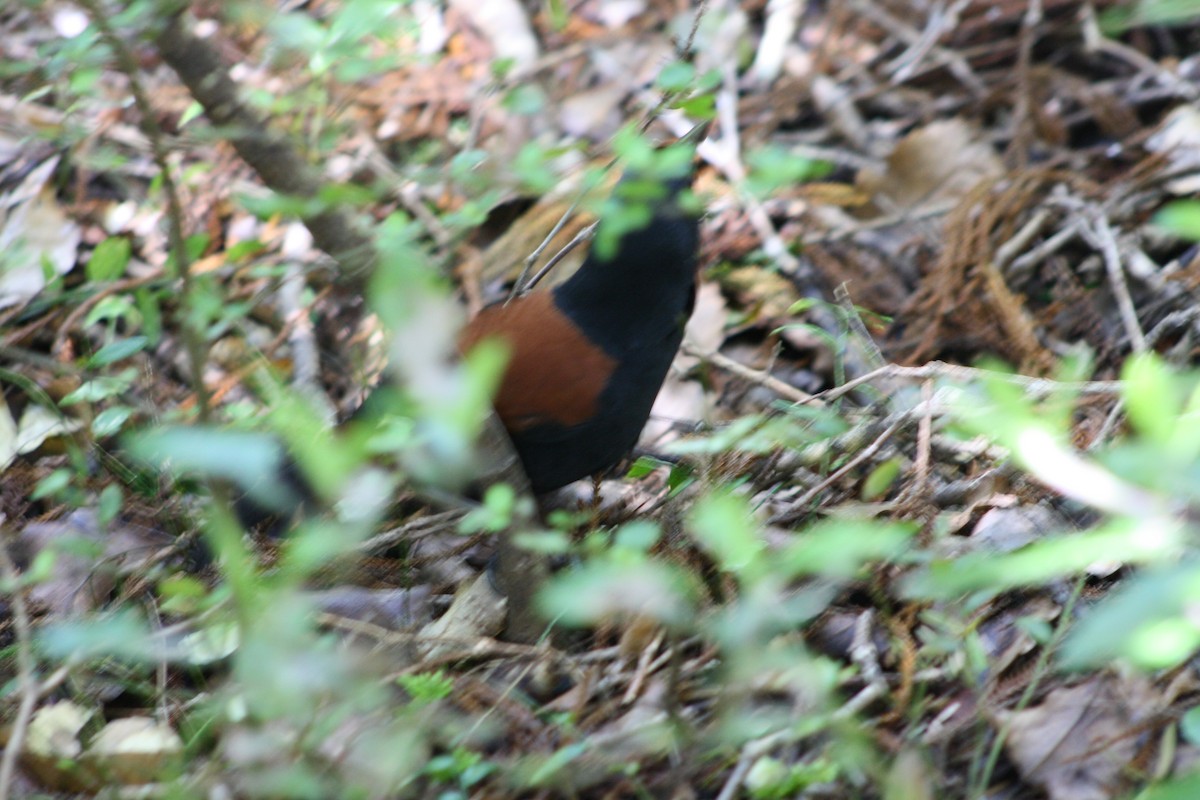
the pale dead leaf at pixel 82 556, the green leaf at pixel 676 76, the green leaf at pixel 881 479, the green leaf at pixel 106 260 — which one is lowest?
the pale dead leaf at pixel 82 556

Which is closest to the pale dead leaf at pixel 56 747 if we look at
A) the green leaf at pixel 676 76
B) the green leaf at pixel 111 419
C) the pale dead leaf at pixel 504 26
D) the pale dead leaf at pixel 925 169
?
the green leaf at pixel 111 419

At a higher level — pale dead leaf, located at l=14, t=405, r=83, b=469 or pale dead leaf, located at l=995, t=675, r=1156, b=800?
pale dead leaf, located at l=995, t=675, r=1156, b=800

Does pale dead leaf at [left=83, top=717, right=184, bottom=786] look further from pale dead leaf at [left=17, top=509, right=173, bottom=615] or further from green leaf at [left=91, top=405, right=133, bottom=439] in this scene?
green leaf at [left=91, top=405, right=133, bottom=439]

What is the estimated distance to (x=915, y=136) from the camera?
13.2 ft

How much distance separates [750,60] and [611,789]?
133 inches

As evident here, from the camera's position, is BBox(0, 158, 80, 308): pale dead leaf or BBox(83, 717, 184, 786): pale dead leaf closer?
BBox(83, 717, 184, 786): pale dead leaf

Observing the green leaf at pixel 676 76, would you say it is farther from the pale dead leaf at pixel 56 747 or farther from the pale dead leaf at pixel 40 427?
the pale dead leaf at pixel 40 427

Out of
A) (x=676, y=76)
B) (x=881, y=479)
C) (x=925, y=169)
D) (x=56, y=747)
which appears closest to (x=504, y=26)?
(x=925, y=169)

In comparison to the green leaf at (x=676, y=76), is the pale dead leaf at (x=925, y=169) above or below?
below

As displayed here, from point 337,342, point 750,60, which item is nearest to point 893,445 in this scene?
point 337,342

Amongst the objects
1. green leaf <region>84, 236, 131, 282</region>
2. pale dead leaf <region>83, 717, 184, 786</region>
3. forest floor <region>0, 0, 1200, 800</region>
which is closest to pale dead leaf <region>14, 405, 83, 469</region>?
forest floor <region>0, 0, 1200, 800</region>

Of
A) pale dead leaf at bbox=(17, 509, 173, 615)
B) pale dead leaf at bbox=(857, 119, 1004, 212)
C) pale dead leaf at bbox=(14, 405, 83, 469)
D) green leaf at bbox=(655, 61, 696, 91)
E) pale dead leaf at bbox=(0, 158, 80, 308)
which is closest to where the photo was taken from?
green leaf at bbox=(655, 61, 696, 91)

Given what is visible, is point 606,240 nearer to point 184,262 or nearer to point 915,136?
point 184,262

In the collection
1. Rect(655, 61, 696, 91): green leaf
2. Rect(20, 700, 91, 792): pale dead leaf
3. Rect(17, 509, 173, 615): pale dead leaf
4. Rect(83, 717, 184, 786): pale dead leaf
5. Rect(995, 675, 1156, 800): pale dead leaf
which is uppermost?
Rect(655, 61, 696, 91): green leaf
